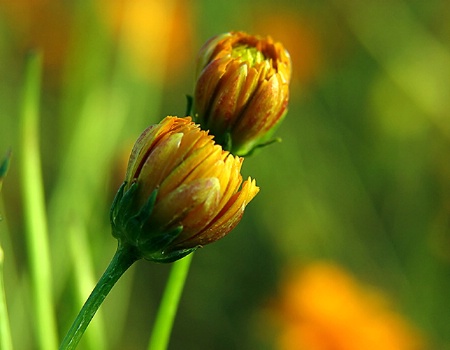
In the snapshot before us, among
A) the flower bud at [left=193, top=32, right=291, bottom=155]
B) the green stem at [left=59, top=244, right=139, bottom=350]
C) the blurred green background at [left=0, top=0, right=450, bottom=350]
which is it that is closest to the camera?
the green stem at [left=59, top=244, right=139, bottom=350]

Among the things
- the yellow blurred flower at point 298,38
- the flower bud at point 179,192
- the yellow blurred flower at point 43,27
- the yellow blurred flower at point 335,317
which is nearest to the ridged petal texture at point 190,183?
the flower bud at point 179,192

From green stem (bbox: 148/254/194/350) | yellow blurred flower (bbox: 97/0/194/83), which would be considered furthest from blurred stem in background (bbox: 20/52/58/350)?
yellow blurred flower (bbox: 97/0/194/83)

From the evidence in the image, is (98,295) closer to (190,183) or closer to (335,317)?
(190,183)

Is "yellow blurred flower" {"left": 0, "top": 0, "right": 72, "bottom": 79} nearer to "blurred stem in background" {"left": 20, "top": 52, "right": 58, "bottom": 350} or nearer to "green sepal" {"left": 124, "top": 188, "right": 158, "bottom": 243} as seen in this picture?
"blurred stem in background" {"left": 20, "top": 52, "right": 58, "bottom": 350}

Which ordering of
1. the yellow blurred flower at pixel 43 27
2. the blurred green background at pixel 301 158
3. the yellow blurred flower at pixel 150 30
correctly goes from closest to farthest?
1. the yellow blurred flower at pixel 150 30
2. the blurred green background at pixel 301 158
3. the yellow blurred flower at pixel 43 27

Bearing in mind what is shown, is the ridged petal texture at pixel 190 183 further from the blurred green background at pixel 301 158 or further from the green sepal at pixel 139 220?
the blurred green background at pixel 301 158

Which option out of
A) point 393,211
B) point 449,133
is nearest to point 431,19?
point 449,133
